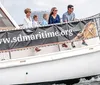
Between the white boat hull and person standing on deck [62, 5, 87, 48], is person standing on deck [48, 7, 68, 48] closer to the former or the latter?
person standing on deck [62, 5, 87, 48]

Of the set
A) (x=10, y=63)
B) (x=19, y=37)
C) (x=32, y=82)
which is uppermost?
(x=19, y=37)

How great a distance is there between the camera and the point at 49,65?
10125 mm

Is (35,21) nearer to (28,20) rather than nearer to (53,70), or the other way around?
(28,20)

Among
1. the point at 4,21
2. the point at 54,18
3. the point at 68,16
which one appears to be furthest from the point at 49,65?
the point at 4,21

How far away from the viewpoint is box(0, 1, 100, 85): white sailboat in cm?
992

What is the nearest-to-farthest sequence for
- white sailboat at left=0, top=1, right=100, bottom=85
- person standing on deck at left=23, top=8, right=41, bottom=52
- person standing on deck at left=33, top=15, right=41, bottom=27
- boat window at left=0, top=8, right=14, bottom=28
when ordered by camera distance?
white sailboat at left=0, top=1, right=100, bottom=85 < person standing on deck at left=23, top=8, right=41, bottom=52 < person standing on deck at left=33, top=15, right=41, bottom=27 < boat window at left=0, top=8, right=14, bottom=28

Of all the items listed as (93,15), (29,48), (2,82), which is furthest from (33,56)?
(93,15)

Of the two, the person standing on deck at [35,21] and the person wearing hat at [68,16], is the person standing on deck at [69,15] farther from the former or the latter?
the person standing on deck at [35,21]

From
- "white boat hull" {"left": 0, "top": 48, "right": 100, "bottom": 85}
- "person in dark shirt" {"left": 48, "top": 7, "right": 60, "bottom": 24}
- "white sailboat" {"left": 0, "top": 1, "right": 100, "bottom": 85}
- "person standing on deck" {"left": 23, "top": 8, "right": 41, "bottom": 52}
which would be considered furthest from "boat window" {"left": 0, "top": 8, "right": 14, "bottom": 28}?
"white boat hull" {"left": 0, "top": 48, "right": 100, "bottom": 85}

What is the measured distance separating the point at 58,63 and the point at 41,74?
0.60 m

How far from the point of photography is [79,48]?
1029 cm

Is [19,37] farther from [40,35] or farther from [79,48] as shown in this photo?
[79,48]

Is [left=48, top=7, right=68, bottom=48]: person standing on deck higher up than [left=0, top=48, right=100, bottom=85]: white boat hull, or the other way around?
[left=48, top=7, right=68, bottom=48]: person standing on deck

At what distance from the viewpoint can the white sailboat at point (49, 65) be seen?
9.92m
